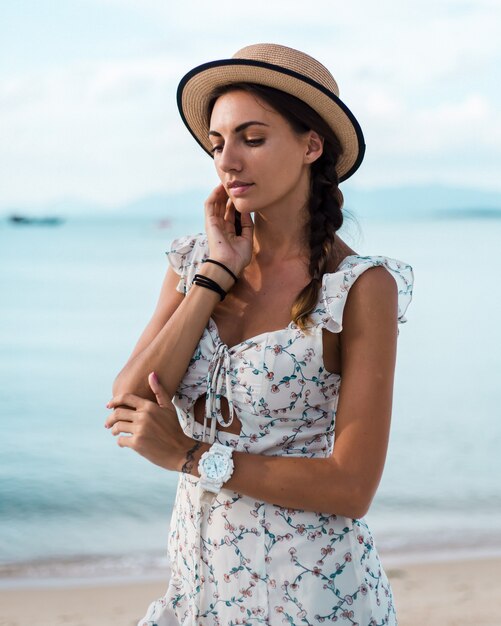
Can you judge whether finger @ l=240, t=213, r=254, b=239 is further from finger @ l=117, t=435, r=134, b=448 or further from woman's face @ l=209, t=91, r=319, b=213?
finger @ l=117, t=435, r=134, b=448

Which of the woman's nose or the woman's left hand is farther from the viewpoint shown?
the woman's nose

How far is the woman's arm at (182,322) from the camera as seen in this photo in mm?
2076

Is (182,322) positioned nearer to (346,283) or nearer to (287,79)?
(346,283)

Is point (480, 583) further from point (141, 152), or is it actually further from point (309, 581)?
point (141, 152)

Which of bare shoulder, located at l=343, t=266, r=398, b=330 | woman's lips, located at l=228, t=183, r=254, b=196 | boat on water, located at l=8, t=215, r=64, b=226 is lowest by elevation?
bare shoulder, located at l=343, t=266, r=398, b=330

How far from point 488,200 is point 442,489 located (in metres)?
30.0

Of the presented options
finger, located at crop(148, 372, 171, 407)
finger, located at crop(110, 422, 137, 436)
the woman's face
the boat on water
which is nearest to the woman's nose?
the woman's face

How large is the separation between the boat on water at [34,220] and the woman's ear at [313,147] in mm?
29167

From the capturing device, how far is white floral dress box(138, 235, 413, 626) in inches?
78.0

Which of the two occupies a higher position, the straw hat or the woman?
the straw hat

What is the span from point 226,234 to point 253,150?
24cm

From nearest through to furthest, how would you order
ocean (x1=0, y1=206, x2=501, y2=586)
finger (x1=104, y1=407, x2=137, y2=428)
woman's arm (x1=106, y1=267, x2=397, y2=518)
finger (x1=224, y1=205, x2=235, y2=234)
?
woman's arm (x1=106, y1=267, x2=397, y2=518) → finger (x1=104, y1=407, x2=137, y2=428) → finger (x1=224, y1=205, x2=235, y2=234) → ocean (x1=0, y1=206, x2=501, y2=586)

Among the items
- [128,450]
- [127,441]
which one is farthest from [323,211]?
[128,450]

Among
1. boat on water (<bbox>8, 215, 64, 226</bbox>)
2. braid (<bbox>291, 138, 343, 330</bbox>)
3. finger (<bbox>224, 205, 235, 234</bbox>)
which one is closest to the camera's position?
braid (<bbox>291, 138, 343, 330</bbox>)
